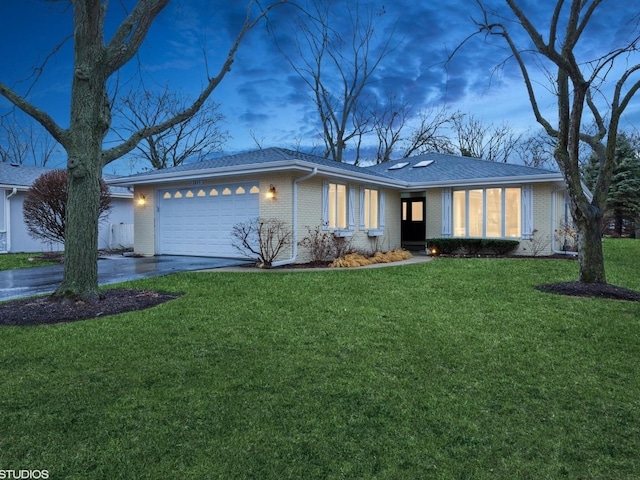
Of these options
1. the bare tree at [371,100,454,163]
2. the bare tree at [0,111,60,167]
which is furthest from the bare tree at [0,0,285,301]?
the bare tree at [0,111,60,167]

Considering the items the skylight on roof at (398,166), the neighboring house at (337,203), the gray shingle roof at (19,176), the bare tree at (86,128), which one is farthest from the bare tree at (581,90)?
the gray shingle roof at (19,176)

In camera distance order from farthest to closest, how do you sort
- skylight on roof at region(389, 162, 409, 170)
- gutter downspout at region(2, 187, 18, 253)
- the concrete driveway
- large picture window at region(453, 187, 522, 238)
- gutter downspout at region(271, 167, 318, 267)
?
skylight on roof at region(389, 162, 409, 170) < gutter downspout at region(2, 187, 18, 253) < large picture window at region(453, 187, 522, 238) < gutter downspout at region(271, 167, 318, 267) < the concrete driveway

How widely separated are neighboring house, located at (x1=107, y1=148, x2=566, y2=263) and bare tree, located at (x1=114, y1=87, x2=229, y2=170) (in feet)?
55.7

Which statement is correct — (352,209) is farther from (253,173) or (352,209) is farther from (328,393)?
(328,393)

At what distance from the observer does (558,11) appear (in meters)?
7.27

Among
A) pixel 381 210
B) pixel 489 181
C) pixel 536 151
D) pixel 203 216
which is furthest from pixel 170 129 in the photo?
pixel 536 151

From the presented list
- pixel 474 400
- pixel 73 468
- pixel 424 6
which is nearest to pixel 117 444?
pixel 73 468

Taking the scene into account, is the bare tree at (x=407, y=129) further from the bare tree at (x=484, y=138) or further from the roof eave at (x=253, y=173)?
the roof eave at (x=253, y=173)

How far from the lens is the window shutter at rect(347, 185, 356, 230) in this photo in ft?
43.5

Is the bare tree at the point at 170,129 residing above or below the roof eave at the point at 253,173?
above

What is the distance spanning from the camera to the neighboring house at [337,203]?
38.2 ft

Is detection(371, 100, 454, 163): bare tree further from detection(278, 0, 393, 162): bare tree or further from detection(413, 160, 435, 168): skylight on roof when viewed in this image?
detection(413, 160, 435, 168): skylight on roof

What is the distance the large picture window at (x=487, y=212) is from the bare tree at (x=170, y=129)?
20.5 meters

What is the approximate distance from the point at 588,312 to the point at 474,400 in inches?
148
